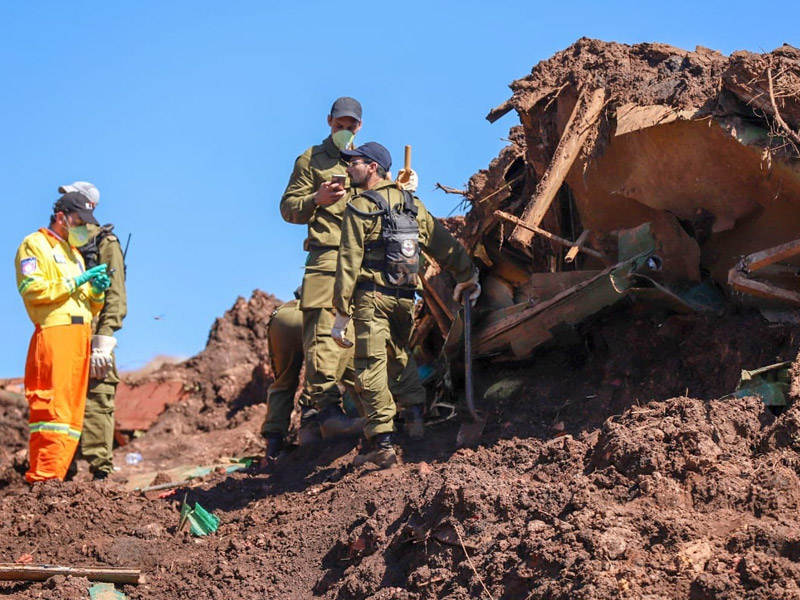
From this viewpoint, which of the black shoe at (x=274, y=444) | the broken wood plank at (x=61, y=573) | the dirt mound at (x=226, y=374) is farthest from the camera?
the dirt mound at (x=226, y=374)

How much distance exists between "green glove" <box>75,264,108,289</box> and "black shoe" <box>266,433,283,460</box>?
5.76 feet

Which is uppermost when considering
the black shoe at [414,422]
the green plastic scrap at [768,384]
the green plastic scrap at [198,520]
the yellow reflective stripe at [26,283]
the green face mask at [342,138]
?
the green face mask at [342,138]

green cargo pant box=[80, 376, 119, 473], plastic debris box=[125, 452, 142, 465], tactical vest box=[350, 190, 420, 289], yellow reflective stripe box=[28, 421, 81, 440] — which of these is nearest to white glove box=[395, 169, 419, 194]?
tactical vest box=[350, 190, 420, 289]

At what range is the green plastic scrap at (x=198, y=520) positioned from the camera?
727cm

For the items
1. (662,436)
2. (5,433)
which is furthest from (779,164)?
(5,433)

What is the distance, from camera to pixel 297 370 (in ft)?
28.6

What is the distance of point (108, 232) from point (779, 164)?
4.99 metres

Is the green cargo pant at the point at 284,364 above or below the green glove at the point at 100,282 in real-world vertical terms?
below

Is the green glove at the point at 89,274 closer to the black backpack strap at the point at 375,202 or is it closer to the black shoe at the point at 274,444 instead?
the black shoe at the point at 274,444

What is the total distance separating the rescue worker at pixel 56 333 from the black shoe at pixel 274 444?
1.42 metres

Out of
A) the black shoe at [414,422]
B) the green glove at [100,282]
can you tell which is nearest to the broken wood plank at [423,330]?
the black shoe at [414,422]

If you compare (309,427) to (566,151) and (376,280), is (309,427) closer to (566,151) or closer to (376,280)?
(376,280)

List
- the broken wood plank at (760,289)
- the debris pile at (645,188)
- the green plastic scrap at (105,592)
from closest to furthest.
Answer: the green plastic scrap at (105,592), the broken wood plank at (760,289), the debris pile at (645,188)

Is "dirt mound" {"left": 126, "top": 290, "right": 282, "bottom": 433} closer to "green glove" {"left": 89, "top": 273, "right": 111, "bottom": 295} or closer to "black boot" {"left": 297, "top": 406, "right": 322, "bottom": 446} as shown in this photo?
"black boot" {"left": 297, "top": 406, "right": 322, "bottom": 446}
